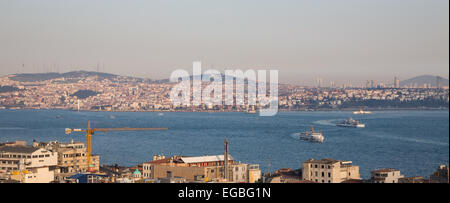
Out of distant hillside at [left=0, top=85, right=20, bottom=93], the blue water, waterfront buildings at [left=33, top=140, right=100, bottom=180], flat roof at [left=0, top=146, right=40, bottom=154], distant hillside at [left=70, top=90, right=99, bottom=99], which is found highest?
distant hillside at [left=0, top=85, right=20, bottom=93]

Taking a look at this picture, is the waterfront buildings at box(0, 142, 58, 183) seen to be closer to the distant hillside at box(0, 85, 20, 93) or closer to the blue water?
the blue water

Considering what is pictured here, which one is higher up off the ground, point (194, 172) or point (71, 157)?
point (194, 172)

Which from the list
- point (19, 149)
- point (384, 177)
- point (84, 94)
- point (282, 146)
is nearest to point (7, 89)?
point (84, 94)

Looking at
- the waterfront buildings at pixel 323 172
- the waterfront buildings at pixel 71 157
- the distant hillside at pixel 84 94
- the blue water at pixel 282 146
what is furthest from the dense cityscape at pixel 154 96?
the waterfront buildings at pixel 323 172

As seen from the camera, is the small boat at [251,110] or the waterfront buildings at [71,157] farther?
the small boat at [251,110]

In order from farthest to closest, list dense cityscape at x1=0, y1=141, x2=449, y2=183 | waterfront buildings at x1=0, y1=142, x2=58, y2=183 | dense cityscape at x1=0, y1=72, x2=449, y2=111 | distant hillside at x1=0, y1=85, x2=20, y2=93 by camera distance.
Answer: dense cityscape at x1=0, y1=72, x2=449, y2=111
distant hillside at x1=0, y1=85, x2=20, y2=93
waterfront buildings at x1=0, y1=142, x2=58, y2=183
dense cityscape at x1=0, y1=141, x2=449, y2=183

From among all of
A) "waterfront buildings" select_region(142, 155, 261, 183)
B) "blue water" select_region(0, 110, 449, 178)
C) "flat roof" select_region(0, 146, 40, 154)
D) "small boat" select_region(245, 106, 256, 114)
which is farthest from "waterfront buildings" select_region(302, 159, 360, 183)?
"small boat" select_region(245, 106, 256, 114)

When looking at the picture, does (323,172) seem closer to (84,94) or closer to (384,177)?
(384,177)

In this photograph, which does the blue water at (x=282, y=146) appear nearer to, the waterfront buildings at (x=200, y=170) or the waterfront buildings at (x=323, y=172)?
the waterfront buildings at (x=323, y=172)

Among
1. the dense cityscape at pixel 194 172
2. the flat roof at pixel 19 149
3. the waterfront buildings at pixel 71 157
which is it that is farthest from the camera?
the waterfront buildings at pixel 71 157
